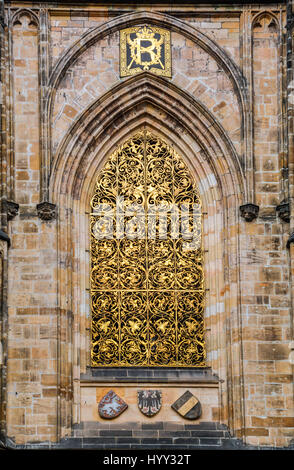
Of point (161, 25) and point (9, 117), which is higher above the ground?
point (161, 25)

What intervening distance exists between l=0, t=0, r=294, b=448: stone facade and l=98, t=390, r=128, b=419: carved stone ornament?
9cm

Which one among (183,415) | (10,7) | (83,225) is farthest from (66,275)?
(10,7)

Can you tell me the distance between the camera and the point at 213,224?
84.9ft

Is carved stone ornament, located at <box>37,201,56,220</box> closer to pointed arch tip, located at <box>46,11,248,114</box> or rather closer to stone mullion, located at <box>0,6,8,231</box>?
stone mullion, located at <box>0,6,8,231</box>

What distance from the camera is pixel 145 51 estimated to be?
86.2ft

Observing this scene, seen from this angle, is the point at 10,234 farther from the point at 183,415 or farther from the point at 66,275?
the point at 183,415

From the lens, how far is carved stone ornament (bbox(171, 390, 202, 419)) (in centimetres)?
2489

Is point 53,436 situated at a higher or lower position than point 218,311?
lower

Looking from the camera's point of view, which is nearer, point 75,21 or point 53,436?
point 53,436

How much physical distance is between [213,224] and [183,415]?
2971 mm

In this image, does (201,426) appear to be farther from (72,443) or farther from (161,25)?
(161,25)

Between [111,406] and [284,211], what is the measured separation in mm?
3840

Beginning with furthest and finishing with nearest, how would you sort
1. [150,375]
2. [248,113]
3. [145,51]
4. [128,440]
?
[145,51] → [248,113] → [150,375] → [128,440]

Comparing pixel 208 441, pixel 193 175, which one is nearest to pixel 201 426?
pixel 208 441
